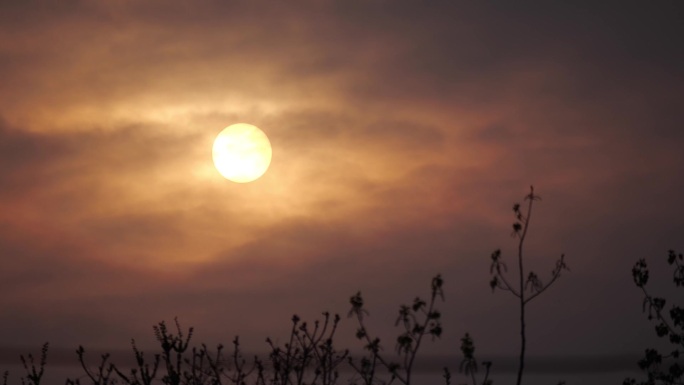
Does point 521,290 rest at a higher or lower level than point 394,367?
higher

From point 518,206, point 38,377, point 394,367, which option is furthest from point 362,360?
point 38,377

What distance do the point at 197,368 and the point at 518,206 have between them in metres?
6.47

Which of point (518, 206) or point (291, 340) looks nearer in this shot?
point (291, 340)

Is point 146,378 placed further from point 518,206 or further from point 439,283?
point 518,206

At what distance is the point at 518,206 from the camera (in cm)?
1594

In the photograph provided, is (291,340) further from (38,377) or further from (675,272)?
(675,272)

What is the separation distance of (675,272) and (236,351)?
8.92 meters

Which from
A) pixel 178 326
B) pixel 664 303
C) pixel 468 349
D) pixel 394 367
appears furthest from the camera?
pixel 664 303

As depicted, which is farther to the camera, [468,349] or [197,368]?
[197,368]

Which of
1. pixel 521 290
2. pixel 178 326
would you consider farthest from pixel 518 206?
pixel 178 326

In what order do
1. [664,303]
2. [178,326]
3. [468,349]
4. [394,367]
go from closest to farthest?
[178,326] → [468,349] → [394,367] → [664,303]

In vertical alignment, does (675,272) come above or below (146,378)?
above

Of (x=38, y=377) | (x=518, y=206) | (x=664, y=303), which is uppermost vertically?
(x=518, y=206)

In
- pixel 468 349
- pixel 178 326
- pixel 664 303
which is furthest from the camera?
pixel 664 303
